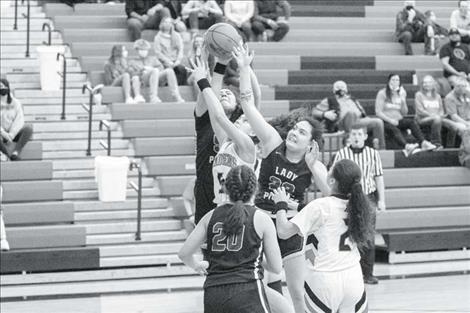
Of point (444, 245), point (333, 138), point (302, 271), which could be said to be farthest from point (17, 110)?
point (302, 271)

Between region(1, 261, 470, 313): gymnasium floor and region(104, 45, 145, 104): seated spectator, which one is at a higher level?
region(104, 45, 145, 104): seated spectator

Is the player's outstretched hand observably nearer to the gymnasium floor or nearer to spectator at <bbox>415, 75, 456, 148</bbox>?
the gymnasium floor

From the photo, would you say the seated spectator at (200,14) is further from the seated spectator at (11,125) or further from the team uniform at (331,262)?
the team uniform at (331,262)

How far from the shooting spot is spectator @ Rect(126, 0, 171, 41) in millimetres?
17375

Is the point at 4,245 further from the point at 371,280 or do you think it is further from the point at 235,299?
the point at 235,299

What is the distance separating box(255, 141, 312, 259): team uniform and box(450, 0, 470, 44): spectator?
10899 millimetres

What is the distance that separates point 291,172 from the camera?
834 cm

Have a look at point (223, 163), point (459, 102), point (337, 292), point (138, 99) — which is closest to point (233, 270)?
point (337, 292)

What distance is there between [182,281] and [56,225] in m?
1.77

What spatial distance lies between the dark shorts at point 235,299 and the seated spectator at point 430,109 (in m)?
10.4

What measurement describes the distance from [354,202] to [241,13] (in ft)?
35.9

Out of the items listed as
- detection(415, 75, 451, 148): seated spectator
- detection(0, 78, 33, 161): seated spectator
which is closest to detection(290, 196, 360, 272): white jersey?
detection(0, 78, 33, 161): seated spectator

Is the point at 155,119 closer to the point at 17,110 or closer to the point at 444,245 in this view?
the point at 17,110

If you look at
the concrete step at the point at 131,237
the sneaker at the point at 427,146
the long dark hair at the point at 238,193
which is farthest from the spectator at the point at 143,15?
the long dark hair at the point at 238,193
